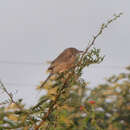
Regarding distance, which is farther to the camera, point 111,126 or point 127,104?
point 127,104

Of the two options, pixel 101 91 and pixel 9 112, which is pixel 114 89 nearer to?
pixel 101 91

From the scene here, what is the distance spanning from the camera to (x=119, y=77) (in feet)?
17.9

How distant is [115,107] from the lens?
5.93 m

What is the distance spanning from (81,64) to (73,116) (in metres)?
3.18

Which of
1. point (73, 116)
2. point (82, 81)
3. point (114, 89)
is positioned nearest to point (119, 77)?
point (114, 89)

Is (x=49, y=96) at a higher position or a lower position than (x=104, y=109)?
higher

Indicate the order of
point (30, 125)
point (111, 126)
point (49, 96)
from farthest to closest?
point (111, 126) → point (49, 96) → point (30, 125)

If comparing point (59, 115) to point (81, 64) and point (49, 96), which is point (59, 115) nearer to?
point (49, 96)

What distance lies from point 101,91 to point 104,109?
348mm

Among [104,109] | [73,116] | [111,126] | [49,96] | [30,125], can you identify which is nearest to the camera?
[30,125]

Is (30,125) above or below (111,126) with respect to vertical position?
above

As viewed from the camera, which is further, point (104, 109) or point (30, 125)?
point (104, 109)

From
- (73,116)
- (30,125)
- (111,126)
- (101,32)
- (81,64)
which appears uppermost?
(101,32)

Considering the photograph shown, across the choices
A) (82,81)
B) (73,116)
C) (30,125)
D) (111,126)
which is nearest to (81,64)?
(82,81)
